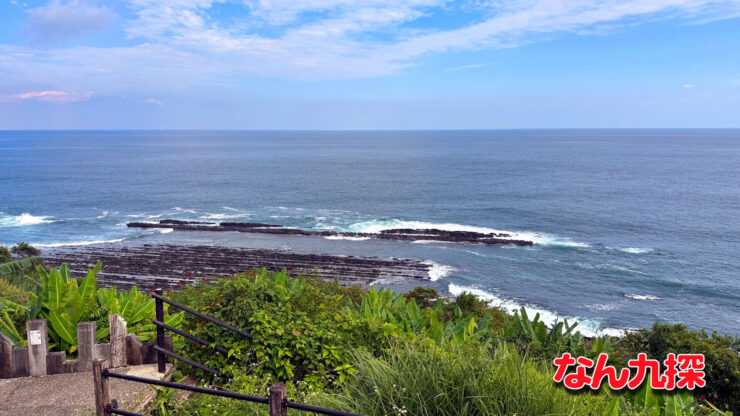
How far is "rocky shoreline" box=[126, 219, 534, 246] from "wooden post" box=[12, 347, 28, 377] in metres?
41.3

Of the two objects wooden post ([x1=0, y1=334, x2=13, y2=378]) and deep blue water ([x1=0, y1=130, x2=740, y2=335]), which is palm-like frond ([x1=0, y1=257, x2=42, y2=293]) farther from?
deep blue water ([x1=0, y1=130, x2=740, y2=335])

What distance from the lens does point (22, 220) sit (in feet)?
174

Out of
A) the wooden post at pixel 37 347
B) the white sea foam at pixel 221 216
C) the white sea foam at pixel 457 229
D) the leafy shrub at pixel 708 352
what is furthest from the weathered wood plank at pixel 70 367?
the white sea foam at pixel 221 216

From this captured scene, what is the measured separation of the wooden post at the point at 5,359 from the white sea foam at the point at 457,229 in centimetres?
4301

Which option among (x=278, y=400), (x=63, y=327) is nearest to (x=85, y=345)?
(x=63, y=327)

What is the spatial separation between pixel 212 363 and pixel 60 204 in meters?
67.1

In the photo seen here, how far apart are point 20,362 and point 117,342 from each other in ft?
4.05

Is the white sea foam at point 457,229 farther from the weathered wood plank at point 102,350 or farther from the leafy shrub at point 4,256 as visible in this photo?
the weathered wood plank at point 102,350

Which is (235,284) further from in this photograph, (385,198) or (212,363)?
(385,198)

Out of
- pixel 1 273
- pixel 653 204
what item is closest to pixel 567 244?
pixel 653 204

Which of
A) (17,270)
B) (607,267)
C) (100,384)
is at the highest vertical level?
(100,384)

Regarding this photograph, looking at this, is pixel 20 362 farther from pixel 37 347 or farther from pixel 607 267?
pixel 607 267

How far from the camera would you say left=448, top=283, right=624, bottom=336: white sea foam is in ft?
88.2

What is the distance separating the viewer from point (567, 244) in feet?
144
